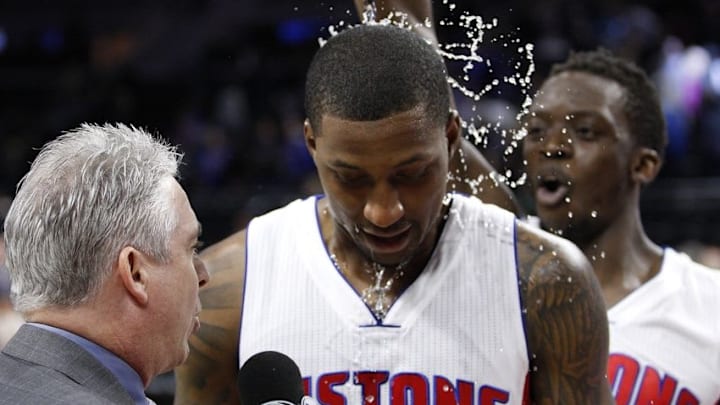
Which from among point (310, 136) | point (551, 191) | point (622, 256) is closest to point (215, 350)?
point (310, 136)

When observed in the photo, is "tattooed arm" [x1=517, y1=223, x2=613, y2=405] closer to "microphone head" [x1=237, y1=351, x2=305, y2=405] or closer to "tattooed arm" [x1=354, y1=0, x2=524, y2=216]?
"tattooed arm" [x1=354, y1=0, x2=524, y2=216]

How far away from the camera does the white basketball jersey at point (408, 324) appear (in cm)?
250

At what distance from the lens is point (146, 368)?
186 cm

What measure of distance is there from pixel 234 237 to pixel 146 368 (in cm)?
91

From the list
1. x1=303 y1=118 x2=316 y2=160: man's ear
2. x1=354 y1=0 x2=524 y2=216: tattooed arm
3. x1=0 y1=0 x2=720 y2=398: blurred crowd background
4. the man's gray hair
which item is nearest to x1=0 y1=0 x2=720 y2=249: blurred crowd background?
x1=0 y1=0 x2=720 y2=398: blurred crowd background

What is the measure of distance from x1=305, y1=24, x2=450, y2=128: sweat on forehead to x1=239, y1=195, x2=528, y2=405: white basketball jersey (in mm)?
361

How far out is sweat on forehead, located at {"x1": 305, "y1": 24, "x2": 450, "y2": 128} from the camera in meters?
2.38

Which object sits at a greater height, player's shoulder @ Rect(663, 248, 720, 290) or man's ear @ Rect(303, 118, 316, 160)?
man's ear @ Rect(303, 118, 316, 160)

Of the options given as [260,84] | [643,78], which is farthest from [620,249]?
[260,84]

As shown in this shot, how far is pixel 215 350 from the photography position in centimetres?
261

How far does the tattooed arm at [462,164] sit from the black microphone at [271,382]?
1.04 meters

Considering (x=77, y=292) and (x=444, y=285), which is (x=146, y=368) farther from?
(x=444, y=285)

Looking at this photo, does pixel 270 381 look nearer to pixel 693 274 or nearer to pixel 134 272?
pixel 134 272

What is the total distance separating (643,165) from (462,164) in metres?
0.76
